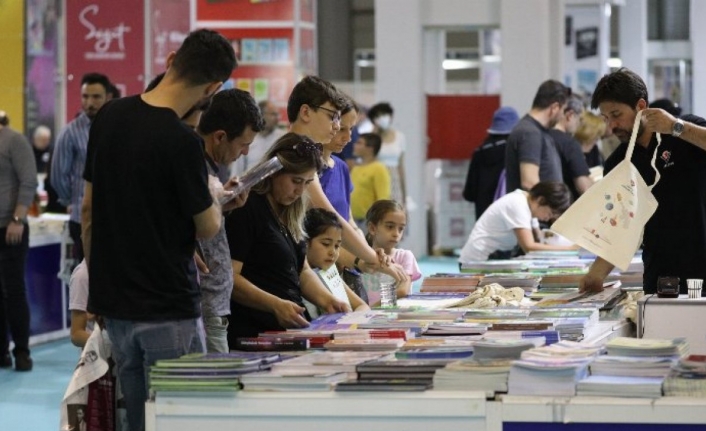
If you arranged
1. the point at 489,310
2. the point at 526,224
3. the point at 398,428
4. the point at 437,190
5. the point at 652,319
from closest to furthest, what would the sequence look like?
the point at 398,428 < the point at 652,319 < the point at 489,310 < the point at 526,224 < the point at 437,190

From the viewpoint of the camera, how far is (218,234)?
411cm

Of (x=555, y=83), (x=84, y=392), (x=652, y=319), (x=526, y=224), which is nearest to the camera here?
(x=84, y=392)

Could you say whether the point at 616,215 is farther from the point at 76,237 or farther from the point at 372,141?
the point at 372,141

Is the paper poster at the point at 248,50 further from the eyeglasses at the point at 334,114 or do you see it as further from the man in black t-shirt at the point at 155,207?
the man in black t-shirt at the point at 155,207

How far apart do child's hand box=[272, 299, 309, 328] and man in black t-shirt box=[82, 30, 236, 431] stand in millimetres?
688

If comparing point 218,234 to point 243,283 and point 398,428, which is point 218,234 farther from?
point 398,428

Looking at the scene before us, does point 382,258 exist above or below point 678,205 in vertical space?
below

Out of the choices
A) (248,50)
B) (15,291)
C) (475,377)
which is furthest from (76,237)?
(248,50)

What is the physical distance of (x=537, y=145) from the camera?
818 cm

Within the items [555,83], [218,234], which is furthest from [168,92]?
[555,83]

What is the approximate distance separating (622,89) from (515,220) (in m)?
2.77

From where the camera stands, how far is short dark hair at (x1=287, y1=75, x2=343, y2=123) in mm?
5152

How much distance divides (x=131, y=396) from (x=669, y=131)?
Answer: 6.33ft

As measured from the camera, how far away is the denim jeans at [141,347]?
3.69 meters
